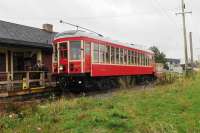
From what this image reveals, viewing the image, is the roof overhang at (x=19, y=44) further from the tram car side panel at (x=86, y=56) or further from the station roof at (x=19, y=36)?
the tram car side panel at (x=86, y=56)

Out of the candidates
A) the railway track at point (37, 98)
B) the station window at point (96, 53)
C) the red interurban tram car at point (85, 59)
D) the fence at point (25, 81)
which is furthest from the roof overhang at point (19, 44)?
the station window at point (96, 53)

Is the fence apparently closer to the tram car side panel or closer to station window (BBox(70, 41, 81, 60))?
the tram car side panel

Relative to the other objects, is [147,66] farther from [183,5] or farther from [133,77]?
[183,5]

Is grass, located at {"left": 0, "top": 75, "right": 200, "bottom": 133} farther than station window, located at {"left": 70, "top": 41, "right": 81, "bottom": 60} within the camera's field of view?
No

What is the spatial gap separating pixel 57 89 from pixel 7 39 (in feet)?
12.8

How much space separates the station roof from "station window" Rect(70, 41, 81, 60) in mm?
3648

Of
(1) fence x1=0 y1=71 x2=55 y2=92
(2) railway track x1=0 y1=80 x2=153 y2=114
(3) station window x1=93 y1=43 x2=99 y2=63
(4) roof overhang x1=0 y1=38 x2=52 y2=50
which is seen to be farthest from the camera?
(4) roof overhang x1=0 y1=38 x2=52 y2=50

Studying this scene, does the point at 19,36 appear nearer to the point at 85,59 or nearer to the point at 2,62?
the point at 2,62

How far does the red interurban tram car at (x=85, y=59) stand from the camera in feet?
45.3

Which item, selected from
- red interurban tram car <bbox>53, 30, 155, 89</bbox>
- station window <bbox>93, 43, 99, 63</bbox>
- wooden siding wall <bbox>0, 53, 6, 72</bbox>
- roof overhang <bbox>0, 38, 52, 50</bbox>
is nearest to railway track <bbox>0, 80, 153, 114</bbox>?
red interurban tram car <bbox>53, 30, 155, 89</bbox>

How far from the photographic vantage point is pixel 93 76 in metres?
14.4

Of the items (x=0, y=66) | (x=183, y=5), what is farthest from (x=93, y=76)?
(x=183, y=5)

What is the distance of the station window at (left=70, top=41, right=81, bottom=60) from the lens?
13820mm

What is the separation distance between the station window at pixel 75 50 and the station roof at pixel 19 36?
365 centimetres
